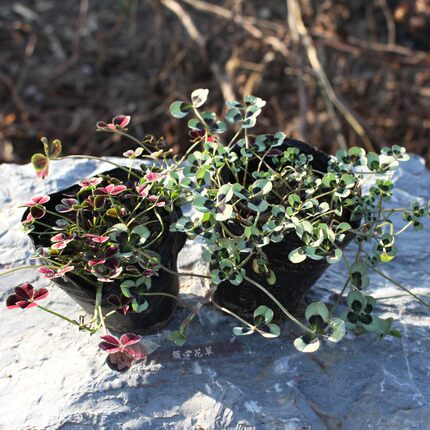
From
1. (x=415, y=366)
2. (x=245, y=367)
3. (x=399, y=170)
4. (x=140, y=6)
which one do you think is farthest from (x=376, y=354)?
(x=140, y=6)

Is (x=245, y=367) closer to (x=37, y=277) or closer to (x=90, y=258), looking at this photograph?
(x=90, y=258)

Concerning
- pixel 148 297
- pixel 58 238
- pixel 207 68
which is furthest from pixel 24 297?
pixel 207 68

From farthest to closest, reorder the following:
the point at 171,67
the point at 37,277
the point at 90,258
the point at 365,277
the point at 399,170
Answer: the point at 171,67 → the point at 399,170 → the point at 37,277 → the point at 365,277 → the point at 90,258

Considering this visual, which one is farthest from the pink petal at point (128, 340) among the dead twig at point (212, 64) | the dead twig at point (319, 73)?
the dead twig at point (212, 64)

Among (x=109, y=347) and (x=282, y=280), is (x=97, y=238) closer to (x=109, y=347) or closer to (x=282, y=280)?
(x=109, y=347)

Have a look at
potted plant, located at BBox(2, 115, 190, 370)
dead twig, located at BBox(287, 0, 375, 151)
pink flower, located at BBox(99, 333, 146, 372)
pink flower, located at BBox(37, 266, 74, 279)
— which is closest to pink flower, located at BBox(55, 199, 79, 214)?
potted plant, located at BBox(2, 115, 190, 370)

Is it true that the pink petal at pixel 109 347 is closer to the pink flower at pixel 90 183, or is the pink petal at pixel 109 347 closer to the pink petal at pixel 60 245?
the pink petal at pixel 60 245

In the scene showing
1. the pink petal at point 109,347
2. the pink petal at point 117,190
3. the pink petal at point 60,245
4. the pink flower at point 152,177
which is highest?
the pink flower at point 152,177
